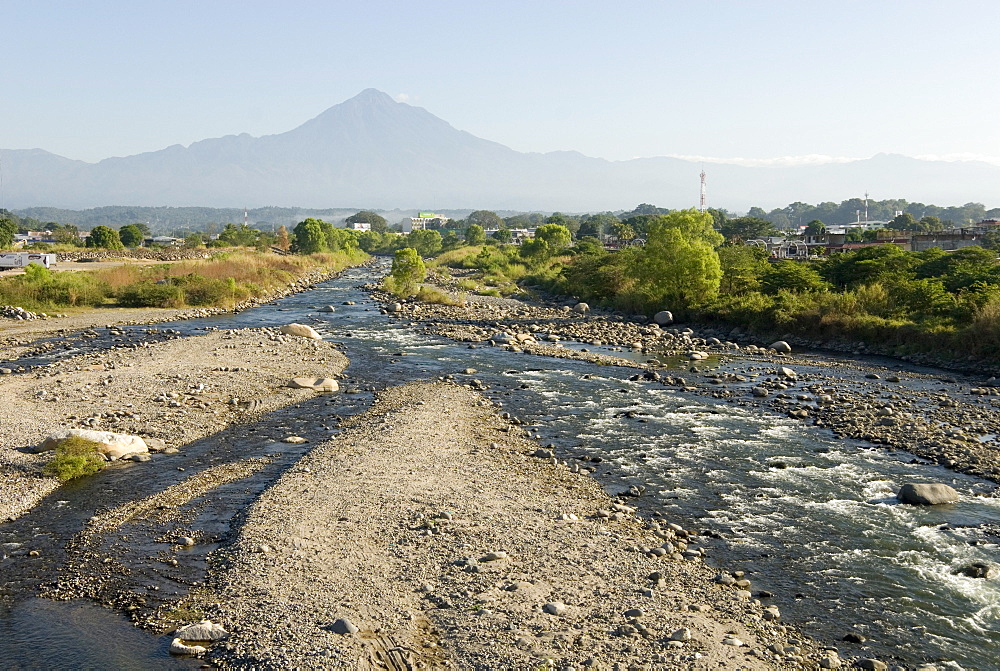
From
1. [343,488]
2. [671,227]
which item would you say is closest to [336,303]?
[671,227]

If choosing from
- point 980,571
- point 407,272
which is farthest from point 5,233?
point 980,571

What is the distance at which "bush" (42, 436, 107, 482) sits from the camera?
14.4 m

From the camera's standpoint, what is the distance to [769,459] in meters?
16.5

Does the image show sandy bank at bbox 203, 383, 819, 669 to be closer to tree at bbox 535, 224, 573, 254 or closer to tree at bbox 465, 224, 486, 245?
tree at bbox 535, 224, 573, 254

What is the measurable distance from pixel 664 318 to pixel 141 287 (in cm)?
3258

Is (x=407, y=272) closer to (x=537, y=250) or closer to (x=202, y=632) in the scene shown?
(x=537, y=250)

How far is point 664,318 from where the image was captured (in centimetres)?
4069

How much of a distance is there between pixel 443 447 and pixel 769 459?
24.3ft

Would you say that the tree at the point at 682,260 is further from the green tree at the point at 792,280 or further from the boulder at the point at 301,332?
the boulder at the point at 301,332

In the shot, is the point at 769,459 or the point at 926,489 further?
the point at 769,459

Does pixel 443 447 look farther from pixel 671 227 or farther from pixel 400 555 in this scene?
pixel 671 227

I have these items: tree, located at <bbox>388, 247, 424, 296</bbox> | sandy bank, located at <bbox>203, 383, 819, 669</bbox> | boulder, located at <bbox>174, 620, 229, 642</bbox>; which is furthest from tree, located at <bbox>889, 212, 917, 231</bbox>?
boulder, located at <bbox>174, 620, 229, 642</bbox>

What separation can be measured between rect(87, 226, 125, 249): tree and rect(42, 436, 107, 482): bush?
90.1 meters

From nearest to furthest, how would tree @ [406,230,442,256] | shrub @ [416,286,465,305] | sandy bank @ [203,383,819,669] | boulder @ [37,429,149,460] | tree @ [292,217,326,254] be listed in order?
sandy bank @ [203,383,819,669]
boulder @ [37,429,149,460]
shrub @ [416,286,465,305]
tree @ [292,217,326,254]
tree @ [406,230,442,256]
